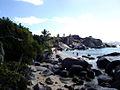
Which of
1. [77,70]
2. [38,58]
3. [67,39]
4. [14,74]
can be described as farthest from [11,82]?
[67,39]

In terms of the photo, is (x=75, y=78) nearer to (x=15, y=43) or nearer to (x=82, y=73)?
(x=82, y=73)

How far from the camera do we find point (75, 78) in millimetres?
18609

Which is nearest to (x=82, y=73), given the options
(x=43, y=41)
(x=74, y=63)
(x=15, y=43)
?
(x=74, y=63)

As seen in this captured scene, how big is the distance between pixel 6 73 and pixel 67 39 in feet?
398

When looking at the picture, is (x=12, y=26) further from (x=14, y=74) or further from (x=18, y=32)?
(x=14, y=74)

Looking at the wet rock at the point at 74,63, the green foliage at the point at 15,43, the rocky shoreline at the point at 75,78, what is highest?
the green foliage at the point at 15,43

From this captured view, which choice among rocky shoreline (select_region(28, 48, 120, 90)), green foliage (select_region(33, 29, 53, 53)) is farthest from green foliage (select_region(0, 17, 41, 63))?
green foliage (select_region(33, 29, 53, 53))

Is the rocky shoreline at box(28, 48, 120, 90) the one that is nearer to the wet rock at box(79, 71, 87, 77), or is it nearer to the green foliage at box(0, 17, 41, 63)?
the wet rock at box(79, 71, 87, 77)

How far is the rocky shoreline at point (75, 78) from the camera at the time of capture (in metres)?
15.0

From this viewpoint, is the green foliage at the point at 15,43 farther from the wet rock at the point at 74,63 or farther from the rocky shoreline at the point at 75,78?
the wet rock at the point at 74,63

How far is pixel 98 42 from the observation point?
137375 mm

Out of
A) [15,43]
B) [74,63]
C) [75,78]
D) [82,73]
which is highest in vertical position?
[15,43]

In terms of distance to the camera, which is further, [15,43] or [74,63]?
[74,63]

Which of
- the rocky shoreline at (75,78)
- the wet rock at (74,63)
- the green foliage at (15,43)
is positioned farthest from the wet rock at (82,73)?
the green foliage at (15,43)
